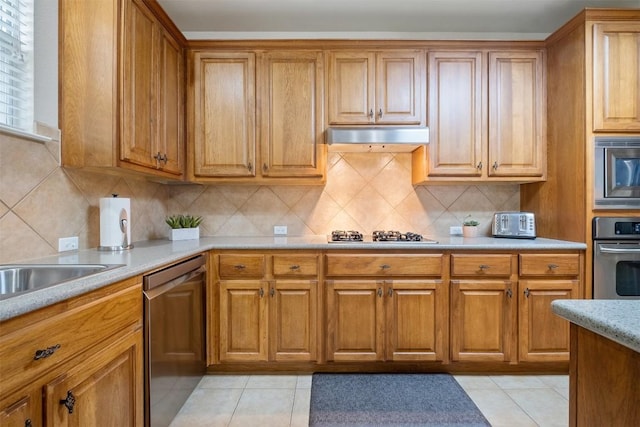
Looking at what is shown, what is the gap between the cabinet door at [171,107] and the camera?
2.25 metres

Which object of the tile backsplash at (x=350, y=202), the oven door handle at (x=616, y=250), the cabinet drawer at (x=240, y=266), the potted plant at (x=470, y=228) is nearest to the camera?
the oven door handle at (x=616, y=250)

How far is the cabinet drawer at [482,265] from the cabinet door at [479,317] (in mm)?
64

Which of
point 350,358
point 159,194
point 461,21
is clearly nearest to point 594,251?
point 350,358

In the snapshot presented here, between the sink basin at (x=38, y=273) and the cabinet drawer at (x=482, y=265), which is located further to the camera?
the cabinet drawer at (x=482, y=265)

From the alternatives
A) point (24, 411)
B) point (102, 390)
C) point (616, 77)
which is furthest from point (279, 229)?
point (616, 77)

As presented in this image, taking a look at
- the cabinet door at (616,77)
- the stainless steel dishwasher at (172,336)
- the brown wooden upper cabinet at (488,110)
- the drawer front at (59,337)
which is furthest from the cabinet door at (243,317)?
the cabinet door at (616,77)

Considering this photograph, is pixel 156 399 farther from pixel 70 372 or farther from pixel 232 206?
pixel 232 206

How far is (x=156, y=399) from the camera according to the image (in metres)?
1.61

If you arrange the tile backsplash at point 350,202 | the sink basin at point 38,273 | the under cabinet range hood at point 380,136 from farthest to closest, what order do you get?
the tile backsplash at point 350,202
the under cabinet range hood at point 380,136
the sink basin at point 38,273

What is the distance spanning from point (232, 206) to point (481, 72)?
2272mm

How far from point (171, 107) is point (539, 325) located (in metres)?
2.95

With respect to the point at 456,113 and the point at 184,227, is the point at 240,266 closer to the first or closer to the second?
the point at 184,227

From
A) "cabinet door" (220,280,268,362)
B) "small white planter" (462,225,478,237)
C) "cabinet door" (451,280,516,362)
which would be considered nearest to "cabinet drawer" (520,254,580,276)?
"cabinet door" (451,280,516,362)

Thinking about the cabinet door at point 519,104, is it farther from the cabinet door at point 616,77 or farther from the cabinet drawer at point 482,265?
the cabinet drawer at point 482,265
